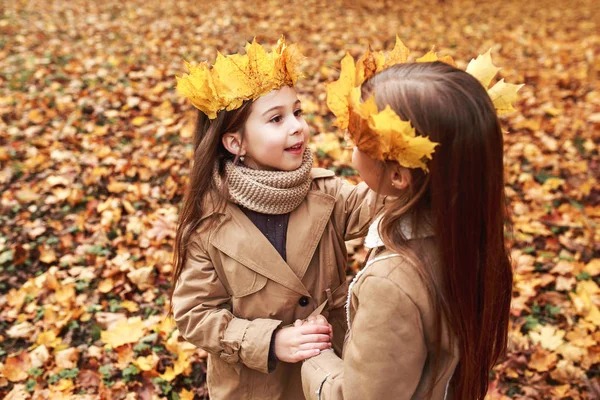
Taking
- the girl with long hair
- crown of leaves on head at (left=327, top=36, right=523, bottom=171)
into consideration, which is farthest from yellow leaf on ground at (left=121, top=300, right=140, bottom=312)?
crown of leaves on head at (left=327, top=36, right=523, bottom=171)

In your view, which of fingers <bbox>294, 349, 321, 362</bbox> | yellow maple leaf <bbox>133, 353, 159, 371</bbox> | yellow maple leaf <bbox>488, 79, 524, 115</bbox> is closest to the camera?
yellow maple leaf <bbox>488, 79, 524, 115</bbox>

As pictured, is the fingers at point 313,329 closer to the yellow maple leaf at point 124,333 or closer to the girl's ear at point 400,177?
→ the girl's ear at point 400,177

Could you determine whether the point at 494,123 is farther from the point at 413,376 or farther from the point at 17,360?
the point at 17,360

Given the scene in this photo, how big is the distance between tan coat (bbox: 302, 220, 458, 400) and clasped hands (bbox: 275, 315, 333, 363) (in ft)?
1.05

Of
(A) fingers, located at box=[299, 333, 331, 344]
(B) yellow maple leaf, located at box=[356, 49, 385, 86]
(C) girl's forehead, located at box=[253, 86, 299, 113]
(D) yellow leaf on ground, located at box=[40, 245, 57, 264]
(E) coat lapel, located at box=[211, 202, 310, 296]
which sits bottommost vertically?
(D) yellow leaf on ground, located at box=[40, 245, 57, 264]

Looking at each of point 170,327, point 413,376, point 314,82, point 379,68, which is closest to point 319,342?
point 413,376

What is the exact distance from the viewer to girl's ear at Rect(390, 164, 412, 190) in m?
1.27

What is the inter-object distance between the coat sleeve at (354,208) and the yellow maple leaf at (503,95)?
0.60 metres

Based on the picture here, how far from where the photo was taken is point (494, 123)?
1184mm

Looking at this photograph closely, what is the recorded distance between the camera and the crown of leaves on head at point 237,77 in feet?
5.66

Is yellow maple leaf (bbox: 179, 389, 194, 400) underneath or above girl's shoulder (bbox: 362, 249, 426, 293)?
underneath

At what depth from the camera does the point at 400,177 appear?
4.26 ft

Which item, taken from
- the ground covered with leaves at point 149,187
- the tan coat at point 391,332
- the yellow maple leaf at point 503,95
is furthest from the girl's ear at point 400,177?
the ground covered with leaves at point 149,187

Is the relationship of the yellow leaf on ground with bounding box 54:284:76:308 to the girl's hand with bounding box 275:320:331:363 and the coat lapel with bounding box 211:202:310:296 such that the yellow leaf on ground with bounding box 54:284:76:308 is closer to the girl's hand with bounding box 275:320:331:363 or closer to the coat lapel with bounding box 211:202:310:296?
the coat lapel with bounding box 211:202:310:296
